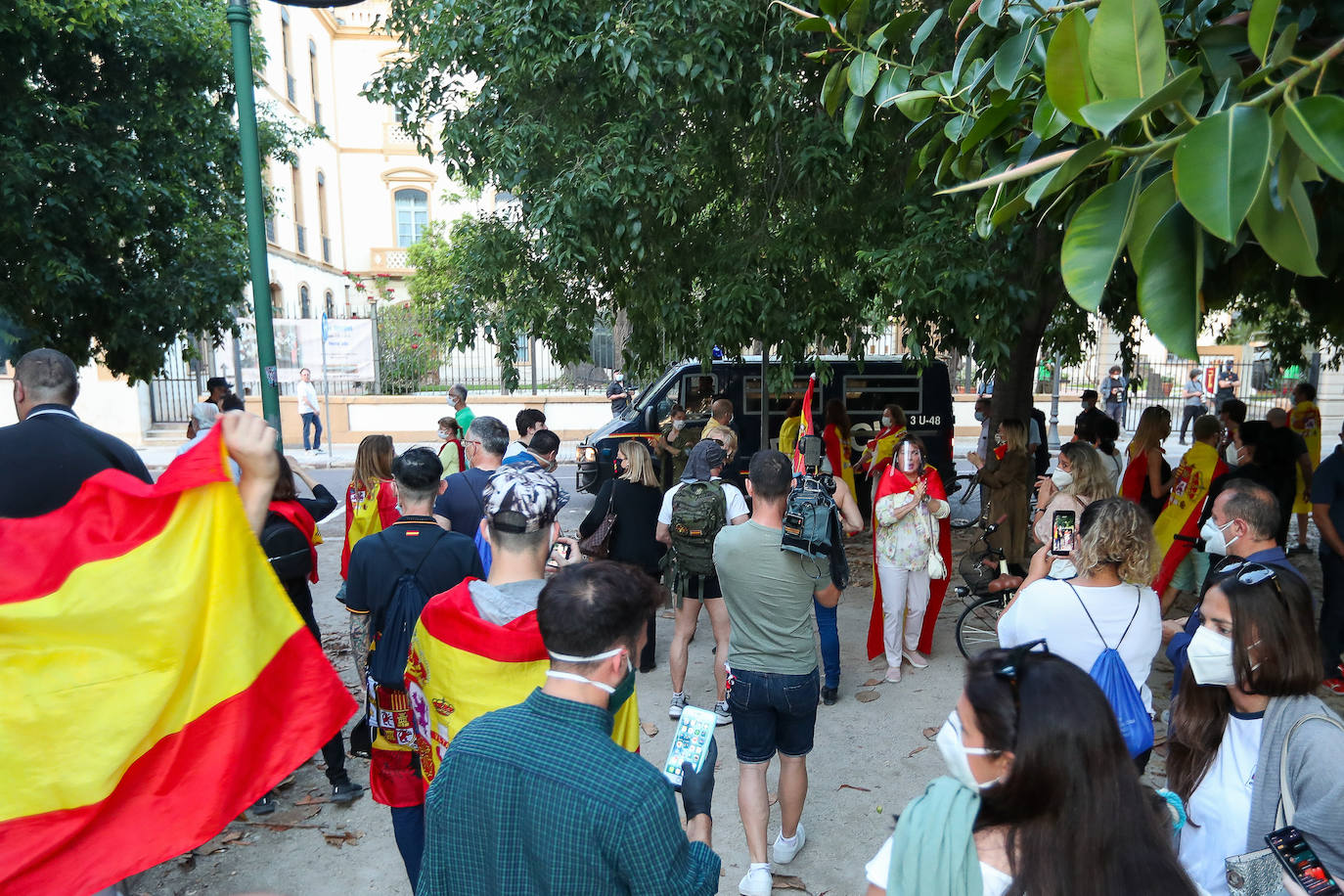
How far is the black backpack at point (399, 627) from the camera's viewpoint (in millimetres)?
3258

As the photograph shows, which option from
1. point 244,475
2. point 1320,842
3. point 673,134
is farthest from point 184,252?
point 1320,842

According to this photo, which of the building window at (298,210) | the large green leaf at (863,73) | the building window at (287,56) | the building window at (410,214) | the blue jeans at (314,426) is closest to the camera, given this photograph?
the large green leaf at (863,73)

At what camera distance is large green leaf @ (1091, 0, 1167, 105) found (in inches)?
65.7

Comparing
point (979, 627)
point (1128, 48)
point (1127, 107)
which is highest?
point (1128, 48)

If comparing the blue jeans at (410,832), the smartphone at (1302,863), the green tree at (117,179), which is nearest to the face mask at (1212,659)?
the smartphone at (1302,863)

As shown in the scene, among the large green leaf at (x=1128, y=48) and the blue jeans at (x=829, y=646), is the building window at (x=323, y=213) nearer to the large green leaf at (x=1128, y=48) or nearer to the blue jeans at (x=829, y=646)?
the blue jeans at (x=829, y=646)

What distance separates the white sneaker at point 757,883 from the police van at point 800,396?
7963mm

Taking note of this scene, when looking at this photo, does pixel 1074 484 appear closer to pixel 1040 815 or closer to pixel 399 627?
pixel 399 627

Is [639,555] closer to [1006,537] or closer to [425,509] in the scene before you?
[425,509]

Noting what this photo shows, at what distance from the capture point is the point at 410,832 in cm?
343

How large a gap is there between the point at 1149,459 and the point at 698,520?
164 inches

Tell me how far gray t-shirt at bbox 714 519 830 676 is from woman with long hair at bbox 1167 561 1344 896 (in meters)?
1.42

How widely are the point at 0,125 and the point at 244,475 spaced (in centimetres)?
669

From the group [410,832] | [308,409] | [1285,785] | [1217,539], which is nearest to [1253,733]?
[1285,785]
